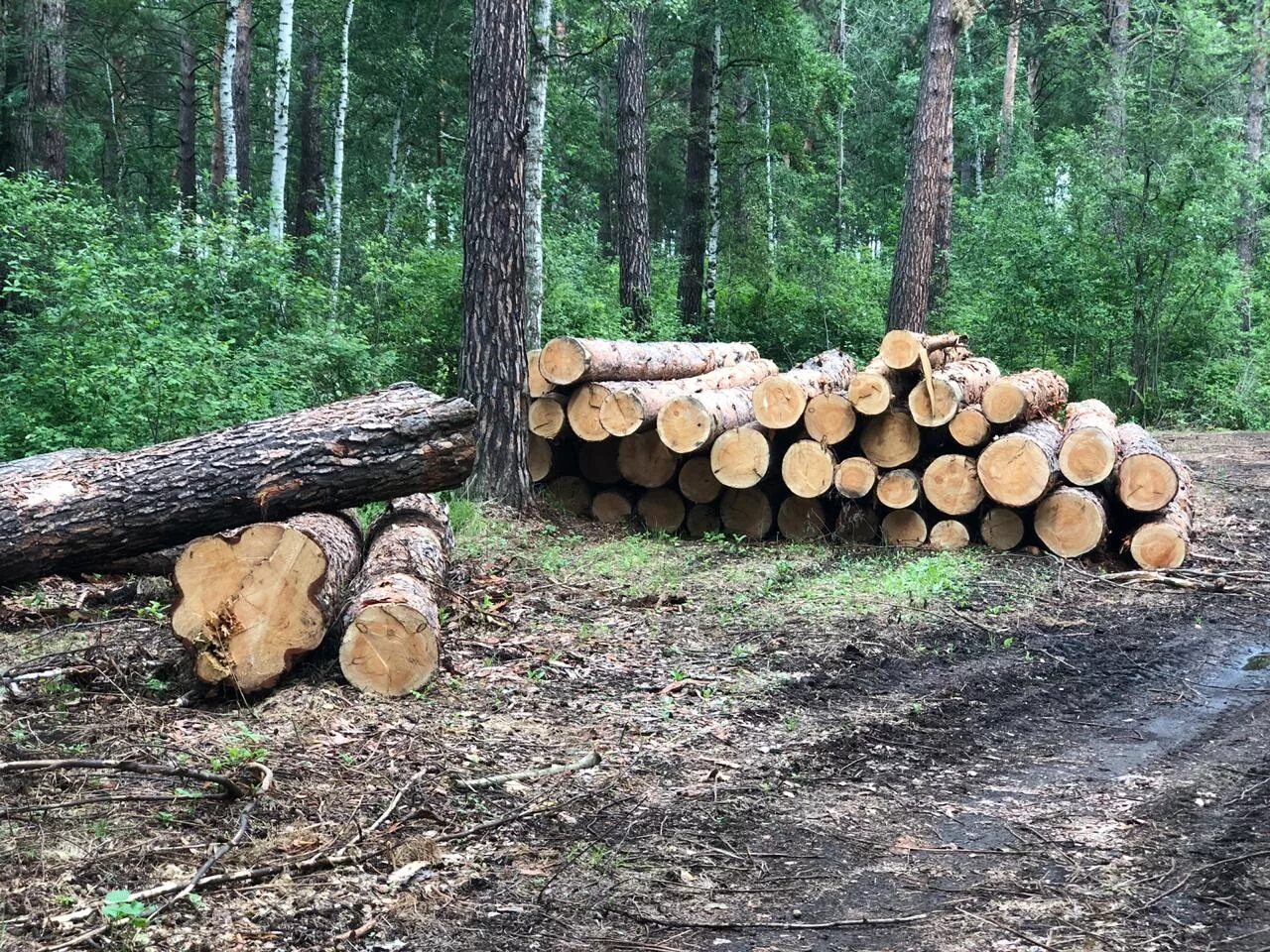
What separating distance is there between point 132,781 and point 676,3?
13838 mm

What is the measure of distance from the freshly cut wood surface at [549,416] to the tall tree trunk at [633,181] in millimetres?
6840

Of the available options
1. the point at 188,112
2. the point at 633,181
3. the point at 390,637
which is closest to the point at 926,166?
the point at 633,181

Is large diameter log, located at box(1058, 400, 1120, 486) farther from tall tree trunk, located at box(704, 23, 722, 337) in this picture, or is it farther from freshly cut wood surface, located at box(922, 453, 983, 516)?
tall tree trunk, located at box(704, 23, 722, 337)

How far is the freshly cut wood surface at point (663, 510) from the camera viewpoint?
32.7 ft

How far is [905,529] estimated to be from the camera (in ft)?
30.4

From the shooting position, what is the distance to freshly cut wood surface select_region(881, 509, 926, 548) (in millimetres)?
9250

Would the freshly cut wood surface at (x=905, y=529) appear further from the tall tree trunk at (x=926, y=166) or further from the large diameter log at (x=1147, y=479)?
the tall tree trunk at (x=926, y=166)

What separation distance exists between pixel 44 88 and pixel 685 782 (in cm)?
1346

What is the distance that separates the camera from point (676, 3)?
14.9m

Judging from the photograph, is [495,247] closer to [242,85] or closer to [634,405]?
[634,405]

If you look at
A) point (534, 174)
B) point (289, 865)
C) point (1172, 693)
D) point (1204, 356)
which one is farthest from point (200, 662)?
point (1204, 356)

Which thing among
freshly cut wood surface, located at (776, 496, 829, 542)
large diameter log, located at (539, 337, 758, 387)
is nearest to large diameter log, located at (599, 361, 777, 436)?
large diameter log, located at (539, 337, 758, 387)

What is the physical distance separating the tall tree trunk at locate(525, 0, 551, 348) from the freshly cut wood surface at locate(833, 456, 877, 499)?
394 cm

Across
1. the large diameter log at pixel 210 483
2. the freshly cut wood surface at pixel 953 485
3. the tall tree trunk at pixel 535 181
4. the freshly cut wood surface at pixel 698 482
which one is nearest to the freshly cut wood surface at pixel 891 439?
the freshly cut wood surface at pixel 953 485
